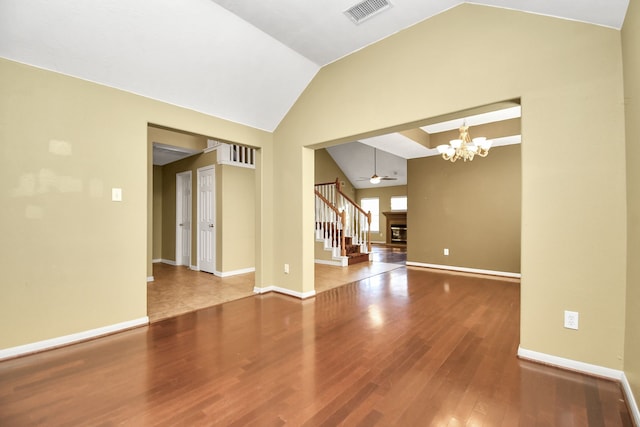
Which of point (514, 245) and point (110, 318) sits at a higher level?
point (514, 245)

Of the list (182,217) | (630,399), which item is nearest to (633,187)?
(630,399)

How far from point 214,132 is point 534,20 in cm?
348

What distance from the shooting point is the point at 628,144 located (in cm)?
184

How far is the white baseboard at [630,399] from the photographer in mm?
1557

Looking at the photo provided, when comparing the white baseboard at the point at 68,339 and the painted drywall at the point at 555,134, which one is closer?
the painted drywall at the point at 555,134

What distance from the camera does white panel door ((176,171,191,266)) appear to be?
6625mm

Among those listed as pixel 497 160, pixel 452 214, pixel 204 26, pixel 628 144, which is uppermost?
pixel 204 26

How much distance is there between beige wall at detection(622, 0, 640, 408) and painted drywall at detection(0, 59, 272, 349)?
157 inches

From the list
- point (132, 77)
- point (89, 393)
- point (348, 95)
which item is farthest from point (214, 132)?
point (89, 393)

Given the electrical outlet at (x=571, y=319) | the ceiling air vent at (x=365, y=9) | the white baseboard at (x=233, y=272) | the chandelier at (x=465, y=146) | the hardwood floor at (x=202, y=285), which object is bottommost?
the hardwood floor at (x=202, y=285)

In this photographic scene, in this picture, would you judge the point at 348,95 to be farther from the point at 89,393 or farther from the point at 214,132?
the point at 89,393

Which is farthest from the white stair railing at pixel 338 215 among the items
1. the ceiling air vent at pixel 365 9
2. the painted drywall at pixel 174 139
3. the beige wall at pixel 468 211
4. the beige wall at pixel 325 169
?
the ceiling air vent at pixel 365 9

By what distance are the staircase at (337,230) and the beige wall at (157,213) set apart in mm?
4048

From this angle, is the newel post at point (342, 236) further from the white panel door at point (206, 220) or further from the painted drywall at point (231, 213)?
the white panel door at point (206, 220)
